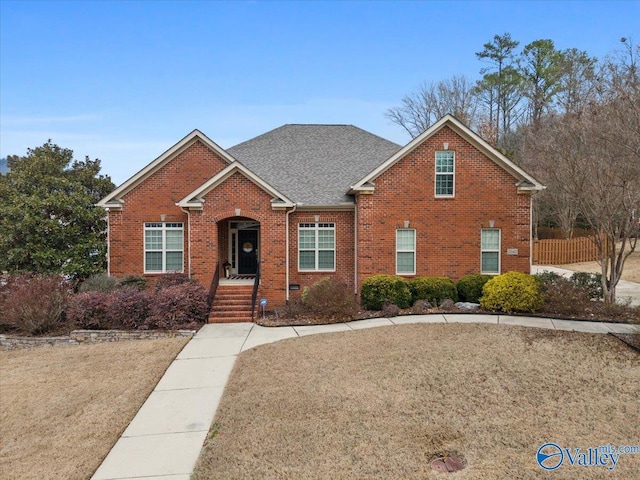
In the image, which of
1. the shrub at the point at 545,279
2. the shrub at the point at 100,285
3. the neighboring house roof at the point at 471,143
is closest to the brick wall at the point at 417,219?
the neighboring house roof at the point at 471,143

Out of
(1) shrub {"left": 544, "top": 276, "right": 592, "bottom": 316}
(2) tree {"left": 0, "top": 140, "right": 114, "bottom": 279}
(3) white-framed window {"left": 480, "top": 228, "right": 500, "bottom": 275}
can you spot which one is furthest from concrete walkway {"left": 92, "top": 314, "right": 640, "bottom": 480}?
(2) tree {"left": 0, "top": 140, "right": 114, "bottom": 279}

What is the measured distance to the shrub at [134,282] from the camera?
14.4 m

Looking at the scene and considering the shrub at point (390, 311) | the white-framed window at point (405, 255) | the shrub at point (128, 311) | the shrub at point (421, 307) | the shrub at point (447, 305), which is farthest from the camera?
the white-framed window at point (405, 255)

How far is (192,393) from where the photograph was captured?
7.42 m

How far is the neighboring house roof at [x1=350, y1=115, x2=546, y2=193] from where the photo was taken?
14.6 meters

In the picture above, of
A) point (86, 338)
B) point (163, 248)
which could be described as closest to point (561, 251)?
point (163, 248)

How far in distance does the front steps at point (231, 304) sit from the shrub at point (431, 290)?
5771 mm

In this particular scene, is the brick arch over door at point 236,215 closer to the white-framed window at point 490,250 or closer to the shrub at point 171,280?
the shrub at point 171,280

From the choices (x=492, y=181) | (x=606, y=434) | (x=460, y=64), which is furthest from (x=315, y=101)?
(x=606, y=434)

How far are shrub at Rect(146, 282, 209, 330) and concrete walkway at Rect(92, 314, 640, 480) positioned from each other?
2.08 ft

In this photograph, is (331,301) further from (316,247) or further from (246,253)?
(246,253)

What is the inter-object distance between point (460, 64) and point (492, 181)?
24.5 m

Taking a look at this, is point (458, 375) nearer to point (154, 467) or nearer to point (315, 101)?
point (154, 467)

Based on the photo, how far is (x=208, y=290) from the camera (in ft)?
44.1
